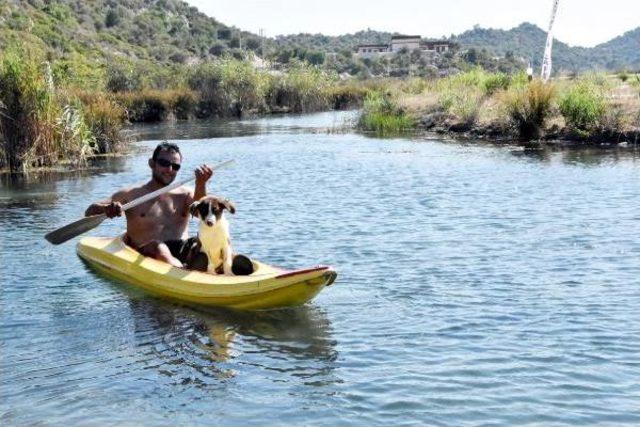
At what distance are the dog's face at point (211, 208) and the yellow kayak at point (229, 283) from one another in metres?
0.59

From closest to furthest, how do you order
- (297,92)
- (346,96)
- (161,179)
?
(161,179)
(297,92)
(346,96)

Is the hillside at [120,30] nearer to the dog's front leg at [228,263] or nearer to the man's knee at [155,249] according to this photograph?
the man's knee at [155,249]

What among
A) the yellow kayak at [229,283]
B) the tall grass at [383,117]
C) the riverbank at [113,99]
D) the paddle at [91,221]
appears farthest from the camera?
the tall grass at [383,117]

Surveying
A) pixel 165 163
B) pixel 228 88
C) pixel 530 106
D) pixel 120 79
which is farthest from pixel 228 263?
pixel 120 79

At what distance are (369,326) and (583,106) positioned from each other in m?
19.5

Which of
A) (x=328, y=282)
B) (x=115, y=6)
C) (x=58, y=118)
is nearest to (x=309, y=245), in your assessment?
(x=328, y=282)

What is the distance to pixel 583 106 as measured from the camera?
25.8 metres

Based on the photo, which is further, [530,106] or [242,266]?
[530,106]

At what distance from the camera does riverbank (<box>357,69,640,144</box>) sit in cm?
2584

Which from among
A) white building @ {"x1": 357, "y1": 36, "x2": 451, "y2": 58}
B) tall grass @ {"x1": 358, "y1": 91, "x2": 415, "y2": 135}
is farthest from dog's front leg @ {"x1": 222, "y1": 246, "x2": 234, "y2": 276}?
white building @ {"x1": 357, "y1": 36, "x2": 451, "y2": 58}

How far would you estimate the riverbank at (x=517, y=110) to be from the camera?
25844 millimetres

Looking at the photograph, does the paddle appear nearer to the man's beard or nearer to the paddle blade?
the paddle blade

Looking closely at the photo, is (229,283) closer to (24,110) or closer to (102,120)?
(24,110)

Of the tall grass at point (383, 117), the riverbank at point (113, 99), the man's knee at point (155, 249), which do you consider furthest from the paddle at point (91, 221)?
the tall grass at point (383, 117)
